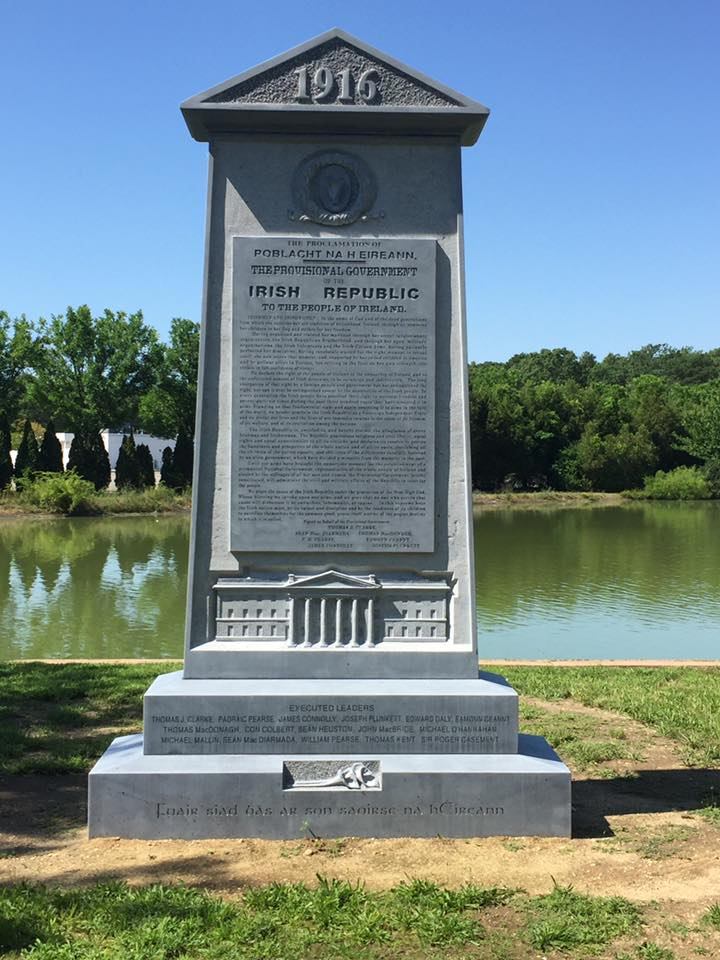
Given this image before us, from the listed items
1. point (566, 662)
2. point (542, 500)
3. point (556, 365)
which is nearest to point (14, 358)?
point (542, 500)

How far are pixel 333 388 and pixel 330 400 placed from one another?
0.07m

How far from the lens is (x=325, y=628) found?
5461 millimetres

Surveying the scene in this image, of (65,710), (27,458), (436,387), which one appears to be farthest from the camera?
(27,458)

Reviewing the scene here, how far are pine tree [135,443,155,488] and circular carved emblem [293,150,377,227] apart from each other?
3983 cm

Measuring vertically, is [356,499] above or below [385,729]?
above

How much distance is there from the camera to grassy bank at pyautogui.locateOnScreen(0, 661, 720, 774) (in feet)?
21.6

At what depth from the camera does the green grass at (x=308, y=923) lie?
3592mm

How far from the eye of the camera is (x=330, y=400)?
550 cm

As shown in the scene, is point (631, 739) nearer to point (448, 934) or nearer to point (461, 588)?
point (461, 588)

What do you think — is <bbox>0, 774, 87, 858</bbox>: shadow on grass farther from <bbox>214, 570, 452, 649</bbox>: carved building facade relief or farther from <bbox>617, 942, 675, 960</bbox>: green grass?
<bbox>617, 942, 675, 960</bbox>: green grass

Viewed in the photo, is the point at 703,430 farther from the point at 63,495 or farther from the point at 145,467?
the point at 63,495

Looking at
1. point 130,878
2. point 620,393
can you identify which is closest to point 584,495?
point 620,393

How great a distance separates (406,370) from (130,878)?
311 cm

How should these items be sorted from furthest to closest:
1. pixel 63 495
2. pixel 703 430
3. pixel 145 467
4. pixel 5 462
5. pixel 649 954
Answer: pixel 703 430
pixel 145 467
pixel 5 462
pixel 63 495
pixel 649 954
